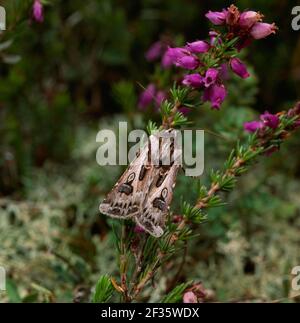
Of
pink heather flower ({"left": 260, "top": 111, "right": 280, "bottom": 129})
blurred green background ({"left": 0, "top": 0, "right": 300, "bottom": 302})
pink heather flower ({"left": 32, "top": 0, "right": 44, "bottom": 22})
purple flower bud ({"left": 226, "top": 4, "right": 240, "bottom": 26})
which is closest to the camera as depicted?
purple flower bud ({"left": 226, "top": 4, "right": 240, "bottom": 26})

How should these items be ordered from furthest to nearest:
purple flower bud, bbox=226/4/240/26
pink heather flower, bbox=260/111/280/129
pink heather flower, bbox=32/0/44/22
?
pink heather flower, bbox=32/0/44/22
pink heather flower, bbox=260/111/280/129
purple flower bud, bbox=226/4/240/26

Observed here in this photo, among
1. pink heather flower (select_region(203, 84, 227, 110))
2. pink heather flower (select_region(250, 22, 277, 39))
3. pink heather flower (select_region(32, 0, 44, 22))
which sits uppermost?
pink heather flower (select_region(32, 0, 44, 22))

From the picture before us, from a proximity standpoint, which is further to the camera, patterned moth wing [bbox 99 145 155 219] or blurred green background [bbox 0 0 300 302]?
blurred green background [bbox 0 0 300 302]

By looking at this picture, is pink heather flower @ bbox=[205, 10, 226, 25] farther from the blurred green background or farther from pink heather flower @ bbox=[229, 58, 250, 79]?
the blurred green background

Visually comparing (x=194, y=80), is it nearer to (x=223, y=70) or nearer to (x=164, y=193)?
(x=164, y=193)

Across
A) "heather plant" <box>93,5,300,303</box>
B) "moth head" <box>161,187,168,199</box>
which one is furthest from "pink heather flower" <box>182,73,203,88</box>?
"moth head" <box>161,187,168,199</box>

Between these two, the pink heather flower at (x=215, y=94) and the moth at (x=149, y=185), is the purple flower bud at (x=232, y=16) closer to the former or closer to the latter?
the pink heather flower at (x=215, y=94)

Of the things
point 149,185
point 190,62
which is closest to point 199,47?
point 190,62
